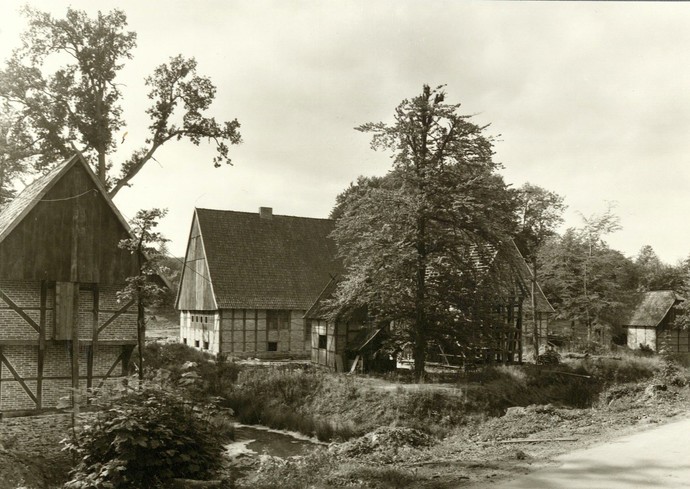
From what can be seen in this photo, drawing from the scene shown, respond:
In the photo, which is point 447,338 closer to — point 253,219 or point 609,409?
point 609,409

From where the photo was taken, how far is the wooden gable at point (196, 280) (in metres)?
30.4

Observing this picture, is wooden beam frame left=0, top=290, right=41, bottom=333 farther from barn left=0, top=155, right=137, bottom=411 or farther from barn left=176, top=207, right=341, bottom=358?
barn left=176, top=207, right=341, bottom=358

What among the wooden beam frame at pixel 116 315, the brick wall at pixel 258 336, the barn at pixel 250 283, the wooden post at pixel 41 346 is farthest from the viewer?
the barn at pixel 250 283

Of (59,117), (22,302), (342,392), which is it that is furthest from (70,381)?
(59,117)

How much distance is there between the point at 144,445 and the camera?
26.6 ft

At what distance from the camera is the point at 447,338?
69.5 feet

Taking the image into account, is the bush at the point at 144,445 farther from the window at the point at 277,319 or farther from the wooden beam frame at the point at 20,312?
the window at the point at 277,319

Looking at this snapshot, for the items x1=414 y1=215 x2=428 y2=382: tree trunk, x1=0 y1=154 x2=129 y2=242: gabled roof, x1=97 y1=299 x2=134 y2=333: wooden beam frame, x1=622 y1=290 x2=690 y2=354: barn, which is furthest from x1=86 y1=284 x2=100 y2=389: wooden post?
x1=622 y1=290 x2=690 y2=354: barn

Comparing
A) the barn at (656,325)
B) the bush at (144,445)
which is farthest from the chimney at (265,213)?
the barn at (656,325)

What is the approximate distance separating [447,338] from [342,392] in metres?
4.24

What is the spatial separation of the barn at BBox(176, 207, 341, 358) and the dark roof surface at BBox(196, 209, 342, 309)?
0.16ft

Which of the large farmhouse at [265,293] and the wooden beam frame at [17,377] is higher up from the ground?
the large farmhouse at [265,293]

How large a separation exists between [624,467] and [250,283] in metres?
23.5

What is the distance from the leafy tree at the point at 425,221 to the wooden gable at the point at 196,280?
1124cm
